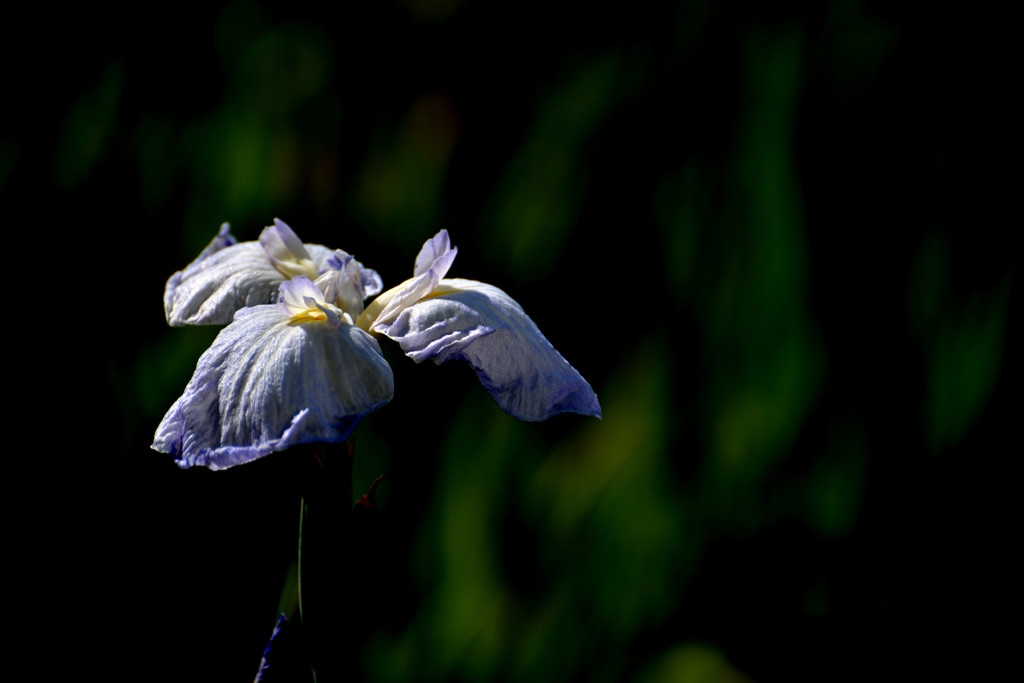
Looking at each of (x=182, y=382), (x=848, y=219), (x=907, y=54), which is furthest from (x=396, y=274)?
(x=907, y=54)

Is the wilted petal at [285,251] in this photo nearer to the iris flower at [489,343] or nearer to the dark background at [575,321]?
the iris flower at [489,343]

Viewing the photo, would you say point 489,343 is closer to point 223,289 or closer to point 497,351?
point 497,351

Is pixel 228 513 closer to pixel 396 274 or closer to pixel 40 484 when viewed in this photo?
pixel 40 484

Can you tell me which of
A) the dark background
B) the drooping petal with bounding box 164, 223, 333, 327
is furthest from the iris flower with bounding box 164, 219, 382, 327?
the dark background

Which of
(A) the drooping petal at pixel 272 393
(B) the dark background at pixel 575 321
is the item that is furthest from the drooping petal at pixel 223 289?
(B) the dark background at pixel 575 321

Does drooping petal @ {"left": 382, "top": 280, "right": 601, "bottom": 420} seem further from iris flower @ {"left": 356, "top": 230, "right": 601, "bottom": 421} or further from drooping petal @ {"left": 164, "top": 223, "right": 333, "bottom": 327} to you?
drooping petal @ {"left": 164, "top": 223, "right": 333, "bottom": 327}

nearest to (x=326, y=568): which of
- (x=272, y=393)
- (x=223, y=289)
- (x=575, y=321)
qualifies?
(x=272, y=393)

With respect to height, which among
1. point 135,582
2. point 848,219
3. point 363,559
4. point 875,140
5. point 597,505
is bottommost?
point 135,582
